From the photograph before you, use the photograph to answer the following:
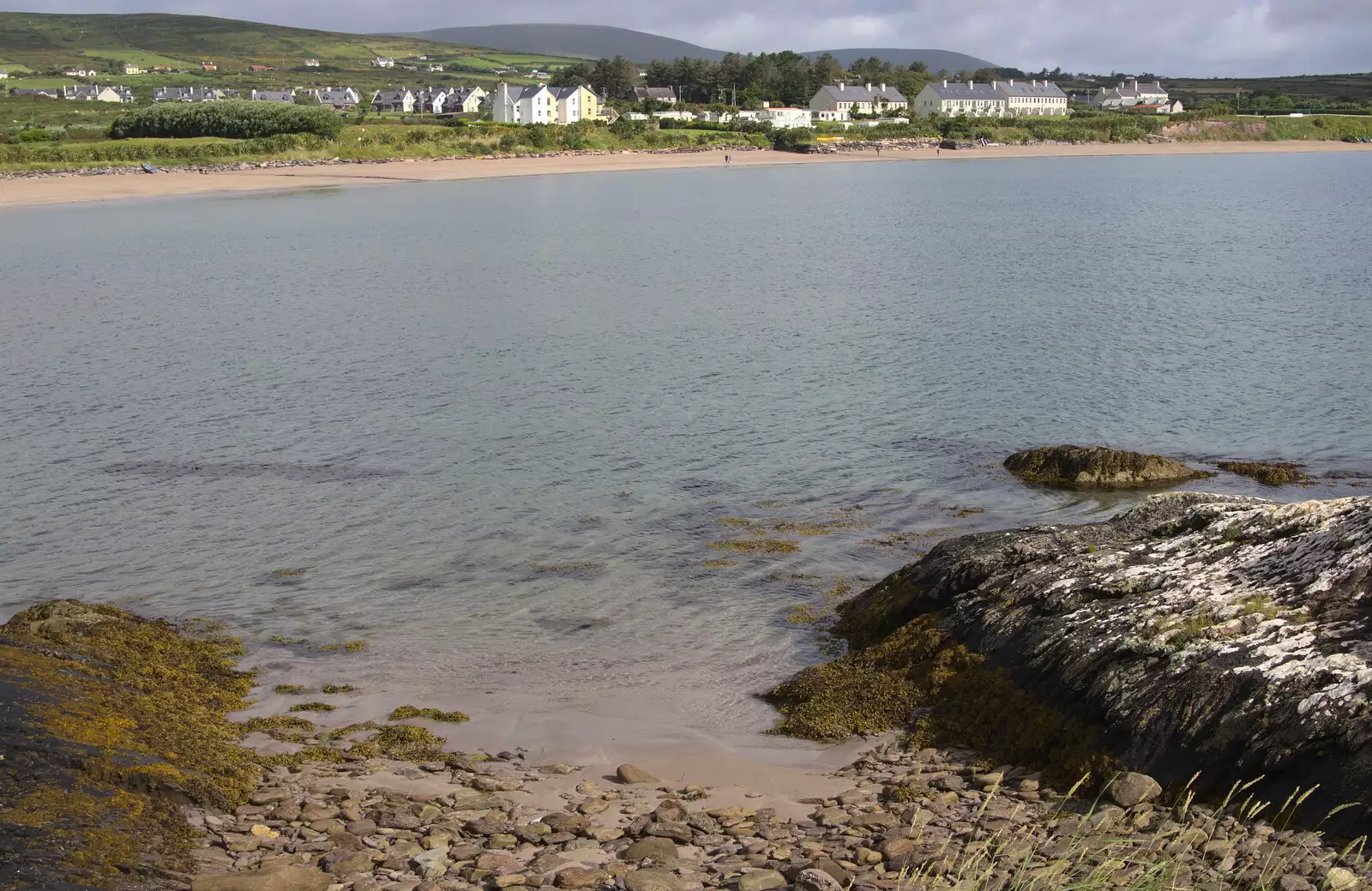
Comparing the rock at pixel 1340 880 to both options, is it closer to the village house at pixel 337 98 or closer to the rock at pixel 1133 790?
the rock at pixel 1133 790

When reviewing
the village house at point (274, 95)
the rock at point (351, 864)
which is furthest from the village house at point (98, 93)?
the rock at point (351, 864)

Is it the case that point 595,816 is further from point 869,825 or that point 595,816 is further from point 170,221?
point 170,221

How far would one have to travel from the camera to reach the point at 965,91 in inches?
7554

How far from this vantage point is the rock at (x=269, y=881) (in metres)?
7.21

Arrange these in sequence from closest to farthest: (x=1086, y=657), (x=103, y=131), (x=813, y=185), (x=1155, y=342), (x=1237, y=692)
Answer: (x=1237, y=692) < (x=1086, y=657) < (x=1155, y=342) < (x=813, y=185) < (x=103, y=131)

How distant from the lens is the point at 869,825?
8.29 m

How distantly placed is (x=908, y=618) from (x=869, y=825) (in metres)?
3.79

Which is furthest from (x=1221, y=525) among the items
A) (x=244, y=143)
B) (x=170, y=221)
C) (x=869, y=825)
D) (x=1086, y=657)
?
(x=244, y=143)

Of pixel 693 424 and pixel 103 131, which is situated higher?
pixel 103 131

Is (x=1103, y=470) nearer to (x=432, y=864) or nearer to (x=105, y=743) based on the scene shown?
(x=432, y=864)

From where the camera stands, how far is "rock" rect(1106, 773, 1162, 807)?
830 centimetres

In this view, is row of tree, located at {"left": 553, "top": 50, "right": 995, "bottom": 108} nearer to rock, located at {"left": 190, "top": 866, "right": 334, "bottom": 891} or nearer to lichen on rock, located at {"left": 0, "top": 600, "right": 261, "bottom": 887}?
lichen on rock, located at {"left": 0, "top": 600, "right": 261, "bottom": 887}

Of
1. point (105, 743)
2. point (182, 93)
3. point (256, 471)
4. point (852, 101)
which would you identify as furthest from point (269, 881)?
point (182, 93)

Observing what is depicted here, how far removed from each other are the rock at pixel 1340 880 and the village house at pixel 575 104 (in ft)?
526
